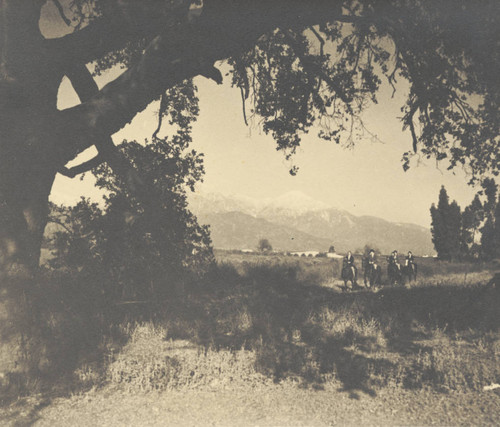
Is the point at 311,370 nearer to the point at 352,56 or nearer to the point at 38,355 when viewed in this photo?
the point at 38,355

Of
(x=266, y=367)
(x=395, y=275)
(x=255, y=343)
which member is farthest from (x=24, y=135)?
(x=395, y=275)

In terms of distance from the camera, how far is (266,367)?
5871 mm

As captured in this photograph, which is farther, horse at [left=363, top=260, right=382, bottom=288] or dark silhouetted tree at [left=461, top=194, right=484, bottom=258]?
dark silhouetted tree at [left=461, top=194, right=484, bottom=258]

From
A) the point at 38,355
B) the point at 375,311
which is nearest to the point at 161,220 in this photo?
the point at 38,355

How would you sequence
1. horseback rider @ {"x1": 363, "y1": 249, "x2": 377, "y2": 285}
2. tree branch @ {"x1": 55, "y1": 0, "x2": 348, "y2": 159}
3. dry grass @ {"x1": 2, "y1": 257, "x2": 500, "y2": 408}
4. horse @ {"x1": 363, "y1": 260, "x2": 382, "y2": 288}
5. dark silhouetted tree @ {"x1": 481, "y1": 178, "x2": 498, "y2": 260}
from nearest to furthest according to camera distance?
dry grass @ {"x1": 2, "y1": 257, "x2": 500, "y2": 408} → tree branch @ {"x1": 55, "y1": 0, "x2": 348, "y2": 159} → horseback rider @ {"x1": 363, "y1": 249, "x2": 377, "y2": 285} → horse @ {"x1": 363, "y1": 260, "x2": 382, "y2": 288} → dark silhouetted tree @ {"x1": 481, "y1": 178, "x2": 498, "y2": 260}

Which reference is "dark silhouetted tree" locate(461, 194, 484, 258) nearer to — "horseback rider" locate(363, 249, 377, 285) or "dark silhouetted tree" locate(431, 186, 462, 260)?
"dark silhouetted tree" locate(431, 186, 462, 260)

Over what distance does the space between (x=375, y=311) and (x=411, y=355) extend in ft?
8.76

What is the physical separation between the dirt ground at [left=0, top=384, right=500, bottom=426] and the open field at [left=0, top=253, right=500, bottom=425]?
2 cm

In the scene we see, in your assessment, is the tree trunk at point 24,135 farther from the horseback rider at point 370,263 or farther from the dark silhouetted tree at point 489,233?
the dark silhouetted tree at point 489,233

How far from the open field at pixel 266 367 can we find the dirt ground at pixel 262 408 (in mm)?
16

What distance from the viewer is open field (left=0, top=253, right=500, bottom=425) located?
472cm

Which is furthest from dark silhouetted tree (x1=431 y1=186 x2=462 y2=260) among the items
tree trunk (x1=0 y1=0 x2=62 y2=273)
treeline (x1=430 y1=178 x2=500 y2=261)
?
tree trunk (x1=0 y1=0 x2=62 y2=273)

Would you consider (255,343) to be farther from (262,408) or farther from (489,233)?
(489,233)

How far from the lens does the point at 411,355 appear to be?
6332 millimetres
